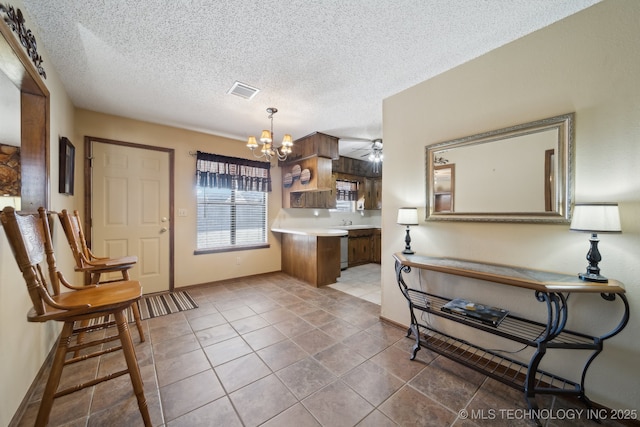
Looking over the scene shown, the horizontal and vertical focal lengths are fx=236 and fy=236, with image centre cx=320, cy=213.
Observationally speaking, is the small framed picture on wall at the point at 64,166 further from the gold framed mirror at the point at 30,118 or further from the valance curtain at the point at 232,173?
the valance curtain at the point at 232,173

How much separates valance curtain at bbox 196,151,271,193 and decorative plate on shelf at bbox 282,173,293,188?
31 centimetres

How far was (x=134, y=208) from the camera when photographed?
335 cm

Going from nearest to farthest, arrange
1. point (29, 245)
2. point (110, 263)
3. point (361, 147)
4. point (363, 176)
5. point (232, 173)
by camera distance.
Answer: point (29, 245)
point (110, 263)
point (232, 173)
point (361, 147)
point (363, 176)

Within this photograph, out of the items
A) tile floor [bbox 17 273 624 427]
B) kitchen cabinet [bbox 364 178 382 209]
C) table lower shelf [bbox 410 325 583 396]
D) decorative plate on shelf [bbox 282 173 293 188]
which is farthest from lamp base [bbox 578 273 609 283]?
kitchen cabinet [bbox 364 178 382 209]

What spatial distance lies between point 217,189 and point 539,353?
422 centimetres

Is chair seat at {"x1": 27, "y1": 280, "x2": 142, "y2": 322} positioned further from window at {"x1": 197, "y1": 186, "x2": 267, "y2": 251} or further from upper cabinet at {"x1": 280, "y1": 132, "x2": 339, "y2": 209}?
upper cabinet at {"x1": 280, "y1": 132, "x2": 339, "y2": 209}

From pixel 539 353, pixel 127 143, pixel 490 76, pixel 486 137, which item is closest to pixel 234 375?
pixel 539 353

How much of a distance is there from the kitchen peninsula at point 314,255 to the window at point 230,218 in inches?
19.8

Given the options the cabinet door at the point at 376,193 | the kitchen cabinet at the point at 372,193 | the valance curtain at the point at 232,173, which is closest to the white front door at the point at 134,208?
the valance curtain at the point at 232,173

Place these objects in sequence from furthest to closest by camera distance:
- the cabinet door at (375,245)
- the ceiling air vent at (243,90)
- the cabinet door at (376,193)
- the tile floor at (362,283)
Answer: the cabinet door at (376,193), the cabinet door at (375,245), the tile floor at (362,283), the ceiling air vent at (243,90)

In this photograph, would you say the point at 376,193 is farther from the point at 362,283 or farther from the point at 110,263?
the point at 110,263

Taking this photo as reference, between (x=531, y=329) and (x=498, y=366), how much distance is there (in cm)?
40

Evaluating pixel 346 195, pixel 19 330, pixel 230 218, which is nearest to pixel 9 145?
pixel 19 330

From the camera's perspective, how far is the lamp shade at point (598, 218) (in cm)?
129
